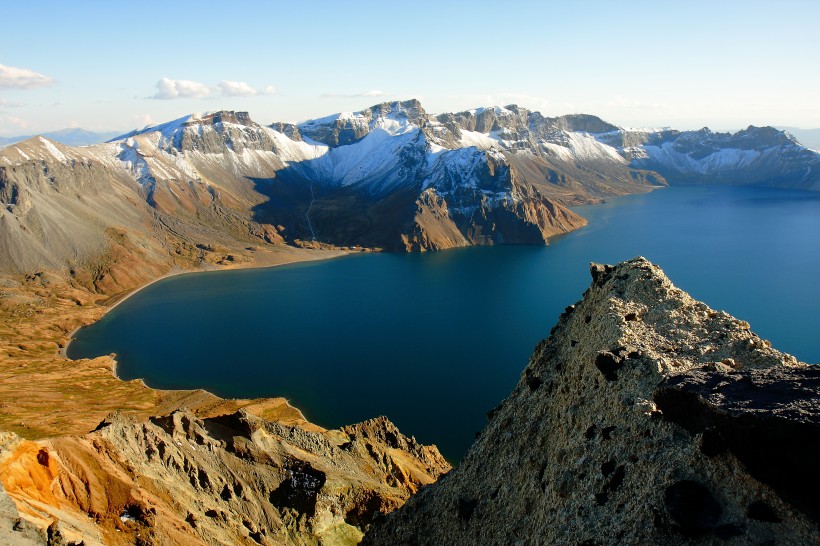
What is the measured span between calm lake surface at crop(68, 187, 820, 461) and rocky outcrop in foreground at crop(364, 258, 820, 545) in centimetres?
3788

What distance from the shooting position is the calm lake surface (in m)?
83.8

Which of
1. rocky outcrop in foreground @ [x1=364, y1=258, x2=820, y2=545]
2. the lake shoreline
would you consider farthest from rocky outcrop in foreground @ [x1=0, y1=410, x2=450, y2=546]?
the lake shoreline

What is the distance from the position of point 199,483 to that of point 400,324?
254 feet

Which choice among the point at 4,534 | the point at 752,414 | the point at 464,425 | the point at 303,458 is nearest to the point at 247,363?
A: the point at 464,425

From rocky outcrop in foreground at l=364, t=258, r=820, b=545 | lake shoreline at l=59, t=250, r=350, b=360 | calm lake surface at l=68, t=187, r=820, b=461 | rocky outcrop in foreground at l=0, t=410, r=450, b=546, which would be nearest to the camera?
rocky outcrop in foreground at l=364, t=258, r=820, b=545

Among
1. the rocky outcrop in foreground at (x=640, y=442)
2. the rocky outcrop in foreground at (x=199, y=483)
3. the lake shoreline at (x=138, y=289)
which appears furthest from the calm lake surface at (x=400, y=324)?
the rocky outcrop in foreground at (x=640, y=442)

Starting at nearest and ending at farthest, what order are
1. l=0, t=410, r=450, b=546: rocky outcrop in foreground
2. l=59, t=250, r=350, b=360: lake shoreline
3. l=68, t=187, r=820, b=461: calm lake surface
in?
1. l=0, t=410, r=450, b=546: rocky outcrop in foreground
2. l=68, t=187, r=820, b=461: calm lake surface
3. l=59, t=250, r=350, b=360: lake shoreline

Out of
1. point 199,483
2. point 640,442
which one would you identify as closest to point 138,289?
point 199,483

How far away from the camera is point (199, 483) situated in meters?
42.0

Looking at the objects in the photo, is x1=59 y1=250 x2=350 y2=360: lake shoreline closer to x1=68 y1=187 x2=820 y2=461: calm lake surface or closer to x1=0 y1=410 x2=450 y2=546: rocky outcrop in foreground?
x1=68 y1=187 x2=820 y2=461: calm lake surface

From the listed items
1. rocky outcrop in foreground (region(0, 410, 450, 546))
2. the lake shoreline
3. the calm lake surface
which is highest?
rocky outcrop in foreground (region(0, 410, 450, 546))

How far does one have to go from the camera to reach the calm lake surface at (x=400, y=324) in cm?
8375

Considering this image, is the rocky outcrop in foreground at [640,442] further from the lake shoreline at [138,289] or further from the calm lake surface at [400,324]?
the lake shoreline at [138,289]

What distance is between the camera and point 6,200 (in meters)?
169
